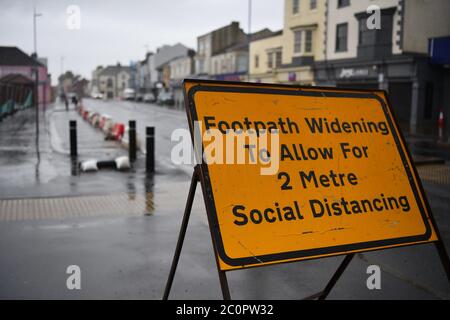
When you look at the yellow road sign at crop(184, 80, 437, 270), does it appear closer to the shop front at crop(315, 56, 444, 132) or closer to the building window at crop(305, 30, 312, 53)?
the shop front at crop(315, 56, 444, 132)

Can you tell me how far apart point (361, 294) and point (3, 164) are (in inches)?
426

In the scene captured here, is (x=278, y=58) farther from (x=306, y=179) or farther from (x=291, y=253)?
(x=291, y=253)

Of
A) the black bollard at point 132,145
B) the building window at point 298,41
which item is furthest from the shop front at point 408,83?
the black bollard at point 132,145

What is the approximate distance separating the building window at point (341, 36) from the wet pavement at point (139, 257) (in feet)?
88.2

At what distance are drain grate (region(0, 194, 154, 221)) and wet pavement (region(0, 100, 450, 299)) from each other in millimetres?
18

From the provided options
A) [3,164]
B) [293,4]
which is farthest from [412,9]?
[3,164]

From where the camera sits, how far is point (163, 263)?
5.40 meters

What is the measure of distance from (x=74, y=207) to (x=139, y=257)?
112 inches

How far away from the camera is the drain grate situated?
744 centimetres

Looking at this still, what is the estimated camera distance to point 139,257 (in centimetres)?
559

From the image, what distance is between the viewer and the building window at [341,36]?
113ft

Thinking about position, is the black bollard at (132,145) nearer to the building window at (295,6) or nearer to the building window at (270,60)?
the building window at (295,6)
